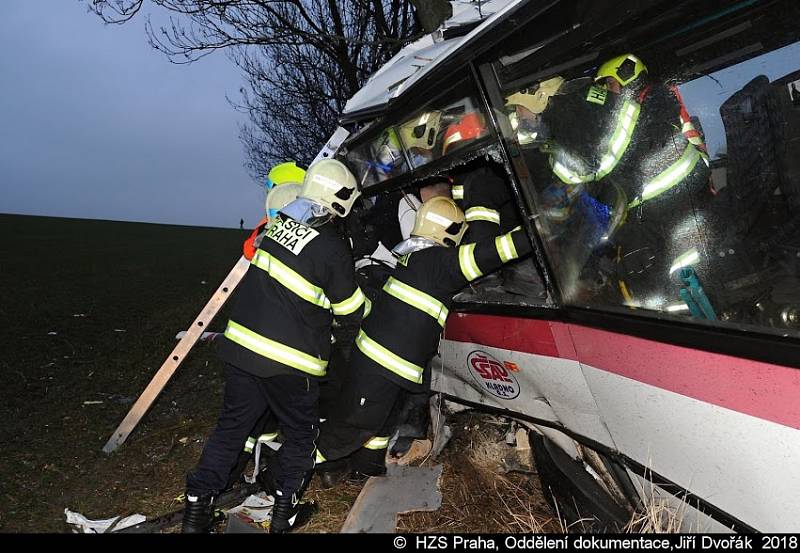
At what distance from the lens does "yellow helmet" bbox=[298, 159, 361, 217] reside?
11.3 ft

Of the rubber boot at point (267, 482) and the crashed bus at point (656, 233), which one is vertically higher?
the crashed bus at point (656, 233)

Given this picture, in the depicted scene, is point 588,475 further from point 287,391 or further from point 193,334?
point 193,334

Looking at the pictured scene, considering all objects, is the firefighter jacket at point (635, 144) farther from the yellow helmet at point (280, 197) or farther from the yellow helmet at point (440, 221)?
the yellow helmet at point (280, 197)

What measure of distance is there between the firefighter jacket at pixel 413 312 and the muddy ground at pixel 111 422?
69 centimetres

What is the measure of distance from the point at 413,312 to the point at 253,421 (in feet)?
3.53

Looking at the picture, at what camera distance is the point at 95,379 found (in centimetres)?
622

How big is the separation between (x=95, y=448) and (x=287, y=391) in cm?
217

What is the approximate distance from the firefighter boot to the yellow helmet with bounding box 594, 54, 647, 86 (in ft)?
9.36

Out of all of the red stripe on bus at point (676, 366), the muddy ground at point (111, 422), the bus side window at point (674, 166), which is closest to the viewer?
the red stripe on bus at point (676, 366)

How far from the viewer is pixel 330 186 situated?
11.3 feet

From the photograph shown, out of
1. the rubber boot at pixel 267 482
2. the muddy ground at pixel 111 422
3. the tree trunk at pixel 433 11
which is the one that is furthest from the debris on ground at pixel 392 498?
the tree trunk at pixel 433 11

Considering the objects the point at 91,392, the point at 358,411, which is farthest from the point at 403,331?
the point at 91,392

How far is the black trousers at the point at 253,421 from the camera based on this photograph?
338 centimetres

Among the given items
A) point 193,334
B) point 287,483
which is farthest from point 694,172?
point 193,334
